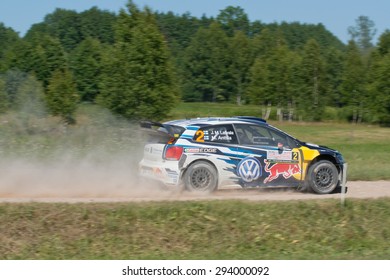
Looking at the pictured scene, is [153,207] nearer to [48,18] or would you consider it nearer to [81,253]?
[81,253]

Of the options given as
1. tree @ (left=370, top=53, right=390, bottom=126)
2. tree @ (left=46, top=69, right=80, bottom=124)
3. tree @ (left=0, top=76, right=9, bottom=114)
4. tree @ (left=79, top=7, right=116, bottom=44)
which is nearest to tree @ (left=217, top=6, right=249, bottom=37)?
tree @ (left=79, top=7, right=116, bottom=44)

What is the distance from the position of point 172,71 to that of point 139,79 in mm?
2438

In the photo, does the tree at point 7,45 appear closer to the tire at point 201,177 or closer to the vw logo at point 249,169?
the tire at point 201,177

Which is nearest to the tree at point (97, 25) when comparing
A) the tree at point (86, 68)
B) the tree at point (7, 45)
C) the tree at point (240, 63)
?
the tree at point (7, 45)

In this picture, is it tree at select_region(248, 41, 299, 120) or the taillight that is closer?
the taillight

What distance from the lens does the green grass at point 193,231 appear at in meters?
9.91

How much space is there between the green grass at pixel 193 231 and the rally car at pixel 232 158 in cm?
187

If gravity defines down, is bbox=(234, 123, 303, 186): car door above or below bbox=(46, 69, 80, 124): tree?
below

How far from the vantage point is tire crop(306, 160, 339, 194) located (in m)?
13.6

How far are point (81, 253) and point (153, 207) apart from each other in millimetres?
1632

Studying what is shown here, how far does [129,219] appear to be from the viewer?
34.6ft

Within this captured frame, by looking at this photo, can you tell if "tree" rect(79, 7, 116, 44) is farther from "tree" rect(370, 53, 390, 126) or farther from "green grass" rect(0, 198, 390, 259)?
"green grass" rect(0, 198, 390, 259)

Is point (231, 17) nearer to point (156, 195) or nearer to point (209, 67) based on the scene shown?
point (209, 67)

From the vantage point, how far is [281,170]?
44.1 feet
